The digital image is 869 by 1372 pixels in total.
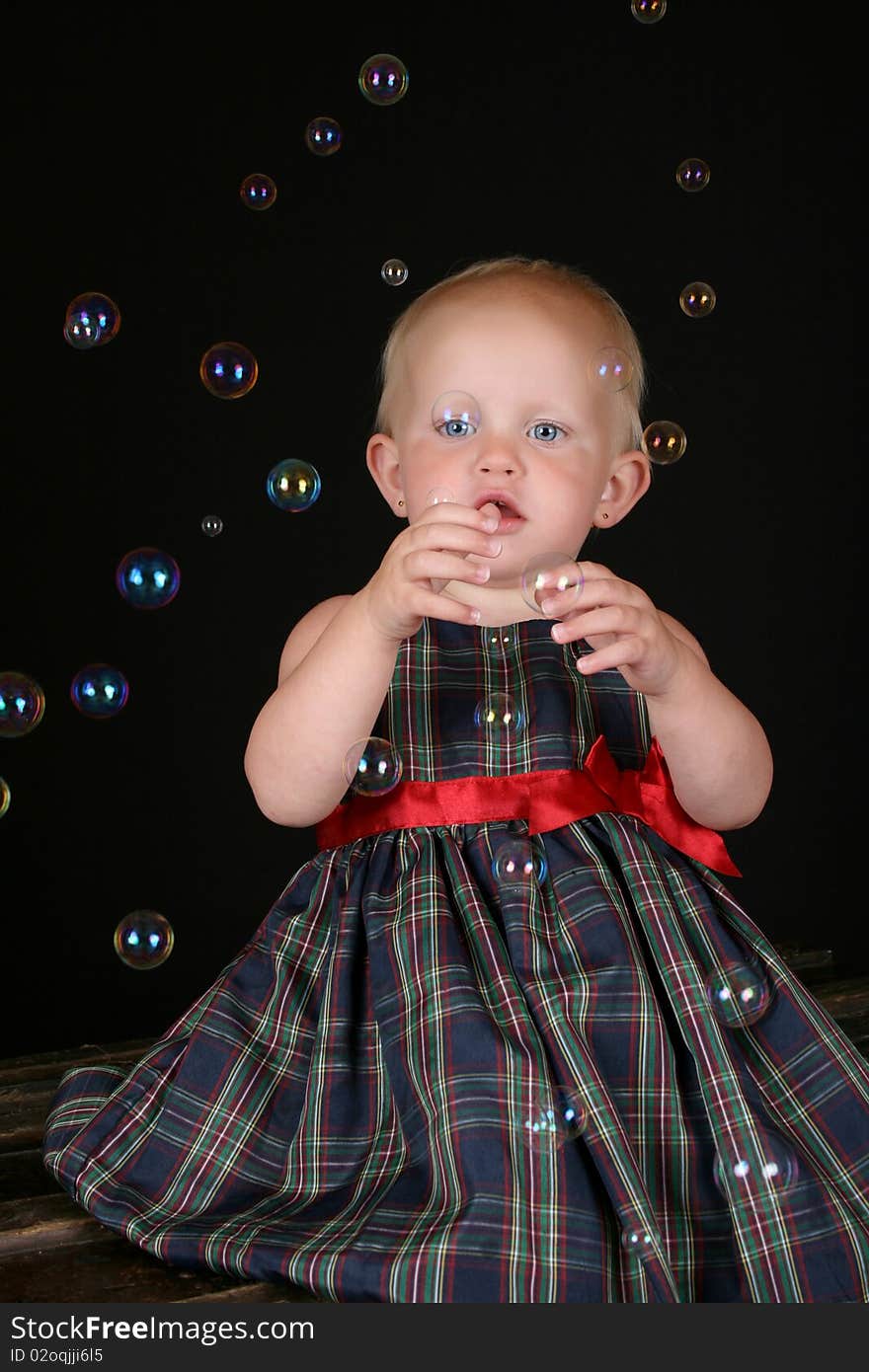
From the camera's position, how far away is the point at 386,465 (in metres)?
2.00

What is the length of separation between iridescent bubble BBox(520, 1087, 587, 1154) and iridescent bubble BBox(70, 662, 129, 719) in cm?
86

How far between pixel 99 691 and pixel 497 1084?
0.84 metres

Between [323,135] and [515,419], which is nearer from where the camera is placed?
[515,419]

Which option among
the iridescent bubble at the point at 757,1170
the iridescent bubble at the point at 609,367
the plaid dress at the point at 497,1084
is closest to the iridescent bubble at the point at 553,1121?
the plaid dress at the point at 497,1084

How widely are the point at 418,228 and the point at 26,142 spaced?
0.83 meters

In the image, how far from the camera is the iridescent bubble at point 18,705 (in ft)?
6.69

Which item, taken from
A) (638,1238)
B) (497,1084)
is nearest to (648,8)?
(497,1084)

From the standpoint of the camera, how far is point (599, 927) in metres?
1.60

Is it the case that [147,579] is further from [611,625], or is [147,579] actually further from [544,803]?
[611,625]

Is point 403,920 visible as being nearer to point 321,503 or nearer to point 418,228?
point 321,503

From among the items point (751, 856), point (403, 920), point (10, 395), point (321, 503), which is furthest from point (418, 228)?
point (403, 920)

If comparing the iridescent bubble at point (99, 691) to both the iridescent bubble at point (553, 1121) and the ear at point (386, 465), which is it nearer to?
the ear at point (386, 465)

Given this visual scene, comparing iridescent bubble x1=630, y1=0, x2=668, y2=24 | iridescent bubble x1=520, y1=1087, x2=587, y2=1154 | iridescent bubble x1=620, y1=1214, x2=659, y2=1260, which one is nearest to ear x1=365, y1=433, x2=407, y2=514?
iridescent bubble x1=520, y1=1087, x2=587, y2=1154

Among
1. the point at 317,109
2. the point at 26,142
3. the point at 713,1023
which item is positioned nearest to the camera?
the point at 713,1023
